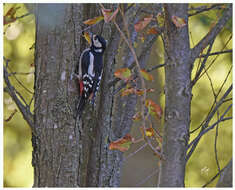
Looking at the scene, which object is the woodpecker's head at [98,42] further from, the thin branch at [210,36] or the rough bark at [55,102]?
the thin branch at [210,36]

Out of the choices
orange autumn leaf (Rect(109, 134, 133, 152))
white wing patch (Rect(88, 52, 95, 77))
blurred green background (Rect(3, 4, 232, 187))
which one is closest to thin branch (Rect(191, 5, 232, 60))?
orange autumn leaf (Rect(109, 134, 133, 152))

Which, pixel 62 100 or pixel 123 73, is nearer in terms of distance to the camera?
pixel 123 73

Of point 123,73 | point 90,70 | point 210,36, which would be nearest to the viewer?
point 210,36

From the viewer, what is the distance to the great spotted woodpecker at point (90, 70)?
7.94ft

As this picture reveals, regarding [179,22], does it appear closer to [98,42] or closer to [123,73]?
[123,73]

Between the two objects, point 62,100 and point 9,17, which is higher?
point 9,17

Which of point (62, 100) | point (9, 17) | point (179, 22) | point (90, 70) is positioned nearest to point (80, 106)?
point (62, 100)

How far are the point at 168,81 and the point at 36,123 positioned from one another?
893 millimetres

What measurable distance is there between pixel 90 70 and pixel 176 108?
4.17 feet

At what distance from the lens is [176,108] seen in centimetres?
171

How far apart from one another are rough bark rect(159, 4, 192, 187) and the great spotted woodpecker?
0.76m

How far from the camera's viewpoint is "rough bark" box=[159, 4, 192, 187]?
1.71 metres

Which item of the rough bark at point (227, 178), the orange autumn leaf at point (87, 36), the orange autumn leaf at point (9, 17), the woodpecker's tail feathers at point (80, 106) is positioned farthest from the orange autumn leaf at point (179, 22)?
the orange autumn leaf at point (9, 17)

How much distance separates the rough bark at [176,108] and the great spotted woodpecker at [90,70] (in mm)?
765
